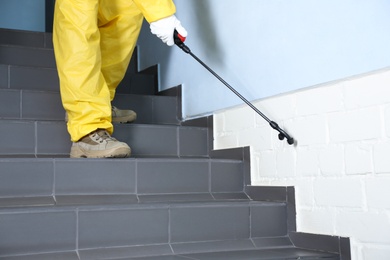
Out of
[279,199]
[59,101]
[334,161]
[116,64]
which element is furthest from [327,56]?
[59,101]

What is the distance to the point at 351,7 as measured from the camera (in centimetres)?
160

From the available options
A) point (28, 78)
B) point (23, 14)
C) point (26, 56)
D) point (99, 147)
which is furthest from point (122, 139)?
point (23, 14)

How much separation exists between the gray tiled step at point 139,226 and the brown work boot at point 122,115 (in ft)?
2.05

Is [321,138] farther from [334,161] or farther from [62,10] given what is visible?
[62,10]

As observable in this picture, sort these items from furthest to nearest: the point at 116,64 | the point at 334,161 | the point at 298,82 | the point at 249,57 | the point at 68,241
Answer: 1. the point at 116,64
2. the point at 249,57
3. the point at 298,82
4. the point at 334,161
5. the point at 68,241

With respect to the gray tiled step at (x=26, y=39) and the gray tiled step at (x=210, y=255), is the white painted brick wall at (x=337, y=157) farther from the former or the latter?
the gray tiled step at (x=26, y=39)

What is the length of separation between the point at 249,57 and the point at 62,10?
0.69 m

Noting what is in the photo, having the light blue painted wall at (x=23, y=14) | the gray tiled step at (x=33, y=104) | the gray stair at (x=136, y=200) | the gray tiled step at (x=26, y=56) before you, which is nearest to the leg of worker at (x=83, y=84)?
the gray stair at (x=136, y=200)

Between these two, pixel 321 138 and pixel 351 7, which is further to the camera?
pixel 321 138

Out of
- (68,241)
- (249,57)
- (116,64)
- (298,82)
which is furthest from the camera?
(116,64)

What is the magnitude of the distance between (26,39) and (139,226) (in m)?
1.60

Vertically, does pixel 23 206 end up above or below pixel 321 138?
below

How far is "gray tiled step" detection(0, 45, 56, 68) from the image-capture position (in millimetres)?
2633

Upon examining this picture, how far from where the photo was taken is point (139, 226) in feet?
5.44
